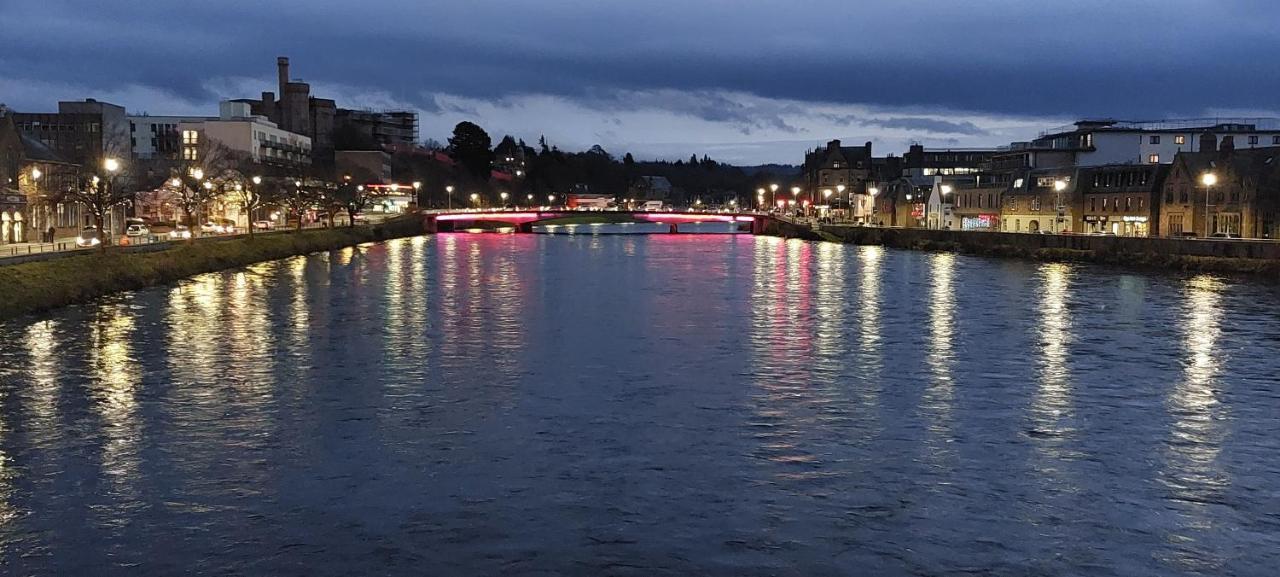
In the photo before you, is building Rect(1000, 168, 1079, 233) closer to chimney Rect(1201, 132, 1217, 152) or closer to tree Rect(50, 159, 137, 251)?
chimney Rect(1201, 132, 1217, 152)

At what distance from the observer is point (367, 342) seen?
38.2 metres

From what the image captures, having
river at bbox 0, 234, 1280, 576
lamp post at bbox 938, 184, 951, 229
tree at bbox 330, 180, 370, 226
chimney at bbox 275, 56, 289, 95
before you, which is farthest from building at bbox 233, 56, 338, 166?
river at bbox 0, 234, 1280, 576

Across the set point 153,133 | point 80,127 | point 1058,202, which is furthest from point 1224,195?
point 153,133

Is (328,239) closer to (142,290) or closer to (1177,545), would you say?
(142,290)

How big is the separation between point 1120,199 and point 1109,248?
77.4 feet

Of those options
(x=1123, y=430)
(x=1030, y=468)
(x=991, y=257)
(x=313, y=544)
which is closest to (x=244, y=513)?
(x=313, y=544)

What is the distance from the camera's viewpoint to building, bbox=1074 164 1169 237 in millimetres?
94375

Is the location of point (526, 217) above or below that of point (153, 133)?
below

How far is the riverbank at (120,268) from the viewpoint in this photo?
45.6m

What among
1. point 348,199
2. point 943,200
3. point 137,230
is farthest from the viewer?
point 943,200

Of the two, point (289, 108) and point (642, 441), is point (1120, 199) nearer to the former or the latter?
point (642, 441)

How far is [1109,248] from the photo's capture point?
7712 cm

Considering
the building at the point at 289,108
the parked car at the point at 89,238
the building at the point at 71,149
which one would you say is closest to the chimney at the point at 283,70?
the building at the point at 289,108

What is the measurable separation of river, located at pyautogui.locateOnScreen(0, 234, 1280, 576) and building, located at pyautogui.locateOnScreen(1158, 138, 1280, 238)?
119 ft
